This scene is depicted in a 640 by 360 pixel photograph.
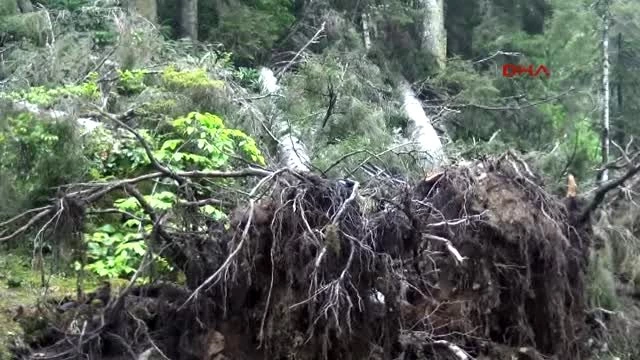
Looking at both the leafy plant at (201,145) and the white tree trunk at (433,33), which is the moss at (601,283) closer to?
the leafy plant at (201,145)

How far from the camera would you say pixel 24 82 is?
8477mm

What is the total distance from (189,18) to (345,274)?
8692 millimetres

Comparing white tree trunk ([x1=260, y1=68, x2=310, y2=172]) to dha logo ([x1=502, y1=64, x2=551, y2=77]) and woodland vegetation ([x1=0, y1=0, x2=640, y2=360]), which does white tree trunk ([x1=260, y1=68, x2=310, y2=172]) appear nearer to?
woodland vegetation ([x1=0, y1=0, x2=640, y2=360])

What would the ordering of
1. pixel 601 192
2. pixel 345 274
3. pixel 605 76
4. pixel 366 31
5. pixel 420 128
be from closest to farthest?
pixel 345 274 → pixel 601 192 → pixel 420 128 → pixel 605 76 → pixel 366 31

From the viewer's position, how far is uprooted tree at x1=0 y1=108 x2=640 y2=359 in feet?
16.3

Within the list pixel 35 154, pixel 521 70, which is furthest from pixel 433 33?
pixel 35 154

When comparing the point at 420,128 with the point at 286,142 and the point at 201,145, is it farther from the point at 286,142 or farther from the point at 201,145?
the point at 201,145

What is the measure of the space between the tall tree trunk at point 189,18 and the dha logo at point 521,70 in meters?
5.21

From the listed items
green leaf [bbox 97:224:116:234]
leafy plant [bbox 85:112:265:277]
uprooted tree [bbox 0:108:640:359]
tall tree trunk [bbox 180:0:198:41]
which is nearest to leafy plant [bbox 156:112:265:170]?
leafy plant [bbox 85:112:265:277]

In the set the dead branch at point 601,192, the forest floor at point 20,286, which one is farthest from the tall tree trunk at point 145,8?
the dead branch at point 601,192

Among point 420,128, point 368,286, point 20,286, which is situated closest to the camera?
point 368,286

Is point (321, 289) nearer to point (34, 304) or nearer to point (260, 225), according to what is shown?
point (260, 225)

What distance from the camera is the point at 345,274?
4.90m

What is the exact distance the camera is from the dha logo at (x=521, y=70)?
1362 cm
